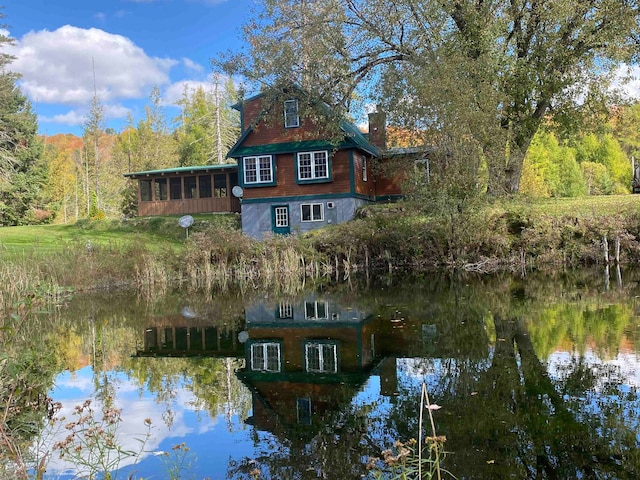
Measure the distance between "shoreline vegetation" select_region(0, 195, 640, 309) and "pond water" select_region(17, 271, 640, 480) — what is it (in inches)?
272

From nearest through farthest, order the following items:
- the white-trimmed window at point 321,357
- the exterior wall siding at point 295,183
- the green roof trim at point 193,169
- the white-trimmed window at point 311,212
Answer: the white-trimmed window at point 321,357, the exterior wall siding at point 295,183, the white-trimmed window at point 311,212, the green roof trim at point 193,169

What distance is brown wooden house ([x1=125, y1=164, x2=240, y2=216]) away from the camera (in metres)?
33.8

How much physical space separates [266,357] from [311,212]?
69.5ft

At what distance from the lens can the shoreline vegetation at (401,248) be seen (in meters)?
19.3

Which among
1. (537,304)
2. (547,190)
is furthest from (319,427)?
(547,190)

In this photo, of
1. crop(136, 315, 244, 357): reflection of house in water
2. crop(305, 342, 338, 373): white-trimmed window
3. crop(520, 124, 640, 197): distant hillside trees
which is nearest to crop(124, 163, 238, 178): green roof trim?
crop(136, 315, 244, 357): reflection of house in water

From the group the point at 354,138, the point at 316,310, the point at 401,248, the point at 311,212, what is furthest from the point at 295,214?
the point at 316,310

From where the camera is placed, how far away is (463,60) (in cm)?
2033

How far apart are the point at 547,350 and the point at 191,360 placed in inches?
198

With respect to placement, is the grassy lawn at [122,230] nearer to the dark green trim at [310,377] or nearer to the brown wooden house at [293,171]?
the brown wooden house at [293,171]

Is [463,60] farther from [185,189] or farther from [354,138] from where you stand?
[185,189]

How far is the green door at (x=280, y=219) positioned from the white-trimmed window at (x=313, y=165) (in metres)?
2.08

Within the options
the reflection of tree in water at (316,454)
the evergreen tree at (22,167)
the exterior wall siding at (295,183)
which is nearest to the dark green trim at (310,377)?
the reflection of tree in water at (316,454)

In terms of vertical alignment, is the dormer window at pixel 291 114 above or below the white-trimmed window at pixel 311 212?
above
